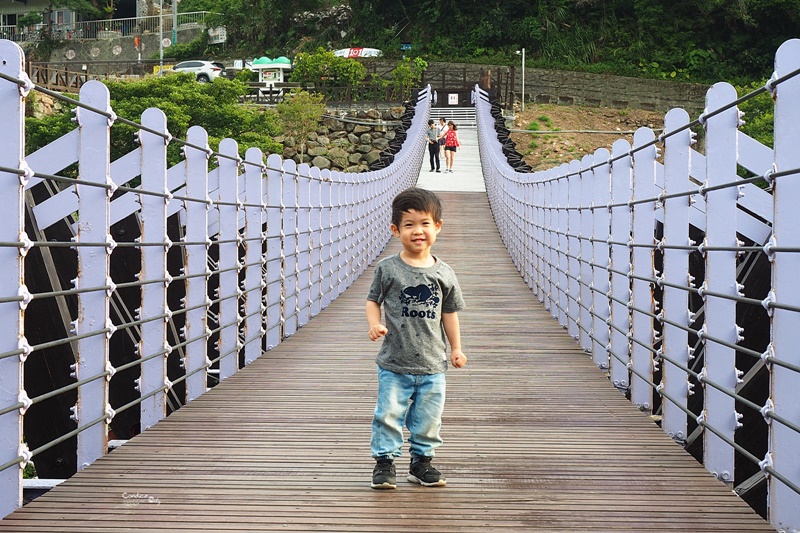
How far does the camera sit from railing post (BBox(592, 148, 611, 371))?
6.36m

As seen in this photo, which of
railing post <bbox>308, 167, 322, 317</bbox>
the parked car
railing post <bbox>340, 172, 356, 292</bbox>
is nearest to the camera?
railing post <bbox>308, 167, 322, 317</bbox>

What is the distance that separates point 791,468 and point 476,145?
95.4 feet

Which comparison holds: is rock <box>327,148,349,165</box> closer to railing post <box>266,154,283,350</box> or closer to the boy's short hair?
railing post <box>266,154,283,350</box>

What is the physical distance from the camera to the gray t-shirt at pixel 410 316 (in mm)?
3701

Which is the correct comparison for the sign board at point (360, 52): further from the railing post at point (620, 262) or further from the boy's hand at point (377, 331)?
the boy's hand at point (377, 331)

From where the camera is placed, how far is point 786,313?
3121 millimetres

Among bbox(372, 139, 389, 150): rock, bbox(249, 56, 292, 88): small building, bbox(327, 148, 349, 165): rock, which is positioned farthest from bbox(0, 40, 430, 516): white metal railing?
bbox(249, 56, 292, 88): small building

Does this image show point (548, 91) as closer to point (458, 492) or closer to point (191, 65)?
point (191, 65)

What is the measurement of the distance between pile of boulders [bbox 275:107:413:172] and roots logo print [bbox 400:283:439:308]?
30.8 metres

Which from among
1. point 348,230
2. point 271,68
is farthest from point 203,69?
point 348,230

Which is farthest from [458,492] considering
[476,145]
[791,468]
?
[476,145]

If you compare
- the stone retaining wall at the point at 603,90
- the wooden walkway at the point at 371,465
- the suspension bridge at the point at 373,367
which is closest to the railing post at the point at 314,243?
the suspension bridge at the point at 373,367

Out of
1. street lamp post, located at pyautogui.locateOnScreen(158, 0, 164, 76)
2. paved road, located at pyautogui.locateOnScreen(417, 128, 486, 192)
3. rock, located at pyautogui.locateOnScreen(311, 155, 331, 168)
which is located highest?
street lamp post, located at pyautogui.locateOnScreen(158, 0, 164, 76)

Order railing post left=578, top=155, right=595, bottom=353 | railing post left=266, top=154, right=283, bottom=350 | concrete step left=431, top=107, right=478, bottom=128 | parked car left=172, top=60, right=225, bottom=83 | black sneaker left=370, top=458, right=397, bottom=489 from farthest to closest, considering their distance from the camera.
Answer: parked car left=172, top=60, right=225, bottom=83, concrete step left=431, top=107, right=478, bottom=128, railing post left=266, top=154, right=283, bottom=350, railing post left=578, top=155, right=595, bottom=353, black sneaker left=370, top=458, right=397, bottom=489
